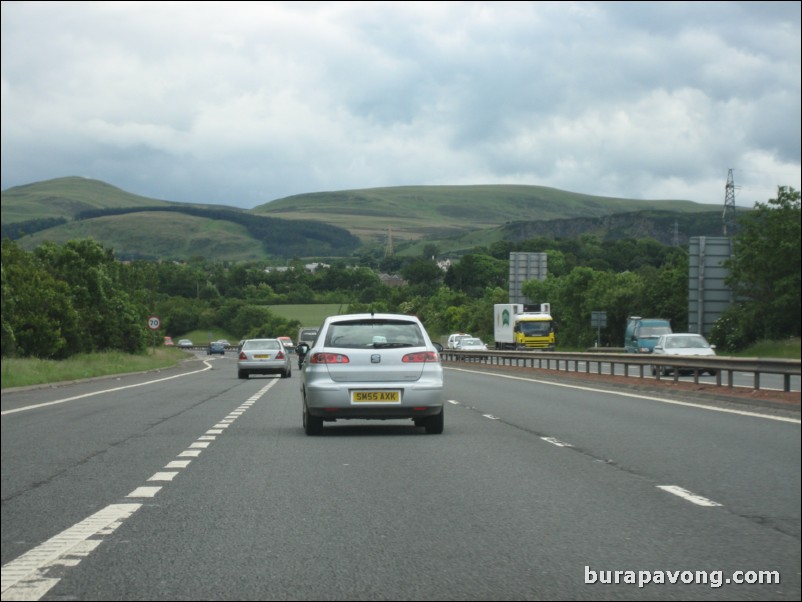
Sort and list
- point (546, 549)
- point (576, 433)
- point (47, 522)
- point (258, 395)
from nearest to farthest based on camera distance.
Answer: point (546, 549)
point (47, 522)
point (576, 433)
point (258, 395)

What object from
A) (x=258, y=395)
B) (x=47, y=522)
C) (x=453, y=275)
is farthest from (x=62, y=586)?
(x=453, y=275)

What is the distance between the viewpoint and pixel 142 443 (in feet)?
49.6

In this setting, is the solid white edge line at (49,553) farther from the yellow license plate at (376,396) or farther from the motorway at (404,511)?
the yellow license plate at (376,396)

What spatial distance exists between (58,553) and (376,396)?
28.8 feet

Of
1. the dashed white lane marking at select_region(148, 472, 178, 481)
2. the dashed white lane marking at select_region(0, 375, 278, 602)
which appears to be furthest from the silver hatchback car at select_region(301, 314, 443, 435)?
the dashed white lane marking at select_region(0, 375, 278, 602)

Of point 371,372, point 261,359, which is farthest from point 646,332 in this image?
point 371,372

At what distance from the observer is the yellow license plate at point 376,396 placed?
1573cm

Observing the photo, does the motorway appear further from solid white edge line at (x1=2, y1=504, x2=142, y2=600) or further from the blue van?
the blue van

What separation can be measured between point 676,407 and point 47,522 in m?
14.7

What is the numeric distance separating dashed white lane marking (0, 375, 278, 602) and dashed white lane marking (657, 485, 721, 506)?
14.5 feet

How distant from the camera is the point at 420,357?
16016mm

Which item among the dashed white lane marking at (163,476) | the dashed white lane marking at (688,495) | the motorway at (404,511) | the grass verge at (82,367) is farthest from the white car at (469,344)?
the dashed white lane marking at (688,495)

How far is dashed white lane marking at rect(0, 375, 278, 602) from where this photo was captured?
5996 millimetres

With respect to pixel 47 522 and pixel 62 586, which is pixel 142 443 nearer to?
pixel 47 522
